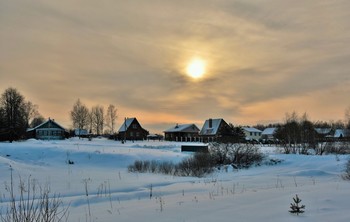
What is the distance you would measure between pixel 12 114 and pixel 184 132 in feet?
163

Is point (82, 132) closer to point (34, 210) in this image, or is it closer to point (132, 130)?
point (132, 130)

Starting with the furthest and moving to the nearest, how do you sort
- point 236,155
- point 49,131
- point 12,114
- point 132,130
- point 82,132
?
point 82,132 → point 132,130 → point 49,131 → point 12,114 → point 236,155

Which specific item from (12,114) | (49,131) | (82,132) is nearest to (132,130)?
(82,132)

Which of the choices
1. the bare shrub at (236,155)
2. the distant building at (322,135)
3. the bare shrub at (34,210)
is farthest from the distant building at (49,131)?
the bare shrub at (34,210)

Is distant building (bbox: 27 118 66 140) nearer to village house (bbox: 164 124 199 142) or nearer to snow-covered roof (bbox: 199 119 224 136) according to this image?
village house (bbox: 164 124 199 142)

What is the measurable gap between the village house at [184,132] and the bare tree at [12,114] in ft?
146

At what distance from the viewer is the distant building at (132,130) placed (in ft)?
330

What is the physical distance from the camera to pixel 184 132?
106750mm

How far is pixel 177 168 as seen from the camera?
27.9 meters

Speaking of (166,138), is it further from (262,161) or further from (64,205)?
(64,205)

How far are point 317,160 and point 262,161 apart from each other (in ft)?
17.4

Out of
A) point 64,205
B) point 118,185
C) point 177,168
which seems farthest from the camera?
point 177,168

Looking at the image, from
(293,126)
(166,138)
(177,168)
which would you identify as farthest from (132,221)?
(166,138)

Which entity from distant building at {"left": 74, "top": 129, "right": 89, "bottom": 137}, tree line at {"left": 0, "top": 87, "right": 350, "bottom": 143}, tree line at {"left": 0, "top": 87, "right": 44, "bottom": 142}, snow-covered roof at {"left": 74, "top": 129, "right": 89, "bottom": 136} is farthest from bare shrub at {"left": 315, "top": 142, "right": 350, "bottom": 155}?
snow-covered roof at {"left": 74, "top": 129, "right": 89, "bottom": 136}
